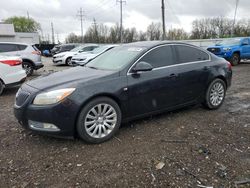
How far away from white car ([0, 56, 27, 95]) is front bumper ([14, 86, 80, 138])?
4.21 metres

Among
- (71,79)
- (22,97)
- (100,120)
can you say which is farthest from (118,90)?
(22,97)

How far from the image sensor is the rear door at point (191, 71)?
4.81 m

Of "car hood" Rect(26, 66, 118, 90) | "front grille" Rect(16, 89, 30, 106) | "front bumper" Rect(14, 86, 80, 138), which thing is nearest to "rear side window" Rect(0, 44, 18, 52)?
"car hood" Rect(26, 66, 118, 90)

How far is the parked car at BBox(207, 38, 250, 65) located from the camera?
14.6 meters

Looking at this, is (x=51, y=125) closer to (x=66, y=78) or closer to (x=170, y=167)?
(x=66, y=78)

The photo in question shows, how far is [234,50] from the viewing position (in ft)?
48.5

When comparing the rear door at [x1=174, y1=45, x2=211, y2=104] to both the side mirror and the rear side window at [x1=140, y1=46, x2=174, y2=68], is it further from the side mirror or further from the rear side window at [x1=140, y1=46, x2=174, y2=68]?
the side mirror

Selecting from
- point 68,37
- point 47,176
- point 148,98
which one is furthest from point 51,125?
point 68,37

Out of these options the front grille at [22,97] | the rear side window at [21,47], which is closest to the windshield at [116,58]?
the front grille at [22,97]

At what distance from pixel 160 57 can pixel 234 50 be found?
1193 centimetres

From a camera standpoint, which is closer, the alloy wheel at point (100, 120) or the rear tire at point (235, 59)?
the alloy wheel at point (100, 120)

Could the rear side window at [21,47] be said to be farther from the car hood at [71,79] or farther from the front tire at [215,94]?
the front tire at [215,94]

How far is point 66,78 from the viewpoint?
4008 millimetres

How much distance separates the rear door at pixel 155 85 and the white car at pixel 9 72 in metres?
4.78
